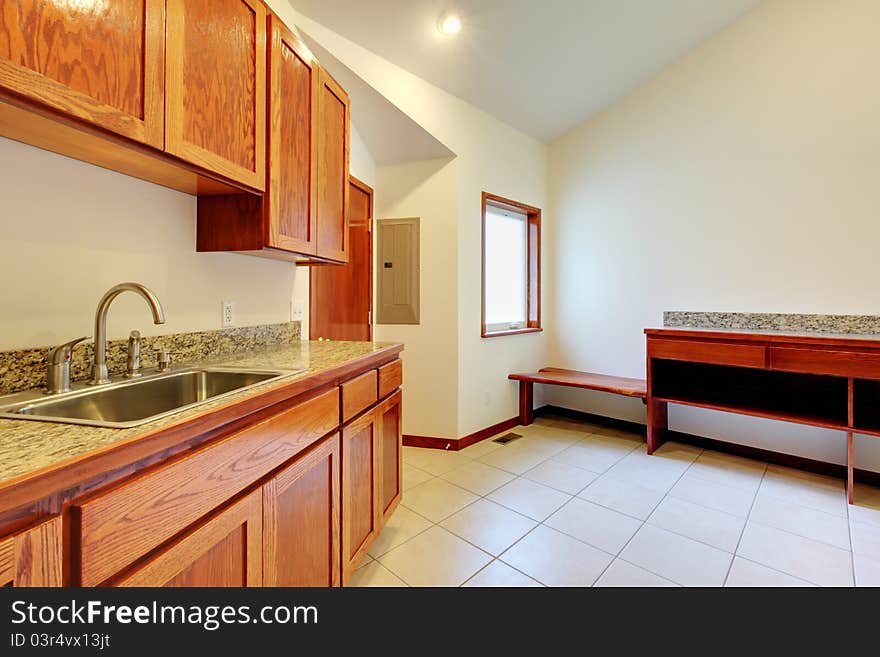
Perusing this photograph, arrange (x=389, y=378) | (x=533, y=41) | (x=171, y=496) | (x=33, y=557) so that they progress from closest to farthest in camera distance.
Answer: (x=33, y=557), (x=171, y=496), (x=389, y=378), (x=533, y=41)

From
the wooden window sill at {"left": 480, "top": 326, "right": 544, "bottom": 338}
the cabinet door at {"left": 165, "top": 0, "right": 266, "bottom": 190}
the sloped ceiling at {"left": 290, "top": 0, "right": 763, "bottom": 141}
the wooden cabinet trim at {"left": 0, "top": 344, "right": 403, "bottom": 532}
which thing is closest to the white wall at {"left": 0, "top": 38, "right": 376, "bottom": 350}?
the cabinet door at {"left": 165, "top": 0, "right": 266, "bottom": 190}

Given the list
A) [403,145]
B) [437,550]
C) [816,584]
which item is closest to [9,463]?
[437,550]

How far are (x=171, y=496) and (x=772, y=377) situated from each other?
12.2ft

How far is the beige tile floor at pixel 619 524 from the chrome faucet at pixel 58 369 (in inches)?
50.0

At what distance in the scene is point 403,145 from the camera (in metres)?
3.22

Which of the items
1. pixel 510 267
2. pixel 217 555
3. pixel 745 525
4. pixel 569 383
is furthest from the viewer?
pixel 510 267

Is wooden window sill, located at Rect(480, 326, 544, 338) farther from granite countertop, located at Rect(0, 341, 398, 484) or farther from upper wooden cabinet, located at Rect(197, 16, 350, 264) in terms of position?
granite countertop, located at Rect(0, 341, 398, 484)

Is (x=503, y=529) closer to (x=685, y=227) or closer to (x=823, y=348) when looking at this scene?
(x=823, y=348)

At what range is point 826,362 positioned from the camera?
2.43 m

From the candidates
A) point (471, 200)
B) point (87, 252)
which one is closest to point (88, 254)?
point (87, 252)

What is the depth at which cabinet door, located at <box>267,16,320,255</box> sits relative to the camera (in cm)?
159

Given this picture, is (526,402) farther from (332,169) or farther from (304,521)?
(304,521)

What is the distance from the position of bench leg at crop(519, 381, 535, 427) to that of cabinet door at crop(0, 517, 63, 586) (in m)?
3.54

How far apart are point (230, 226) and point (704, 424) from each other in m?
3.60
